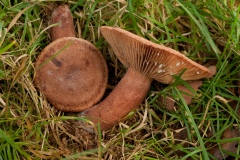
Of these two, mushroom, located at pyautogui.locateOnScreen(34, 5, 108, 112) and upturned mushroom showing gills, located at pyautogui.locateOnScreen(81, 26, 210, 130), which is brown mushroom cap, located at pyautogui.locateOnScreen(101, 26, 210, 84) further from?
mushroom, located at pyautogui.locateOnScreen(34, 5, 108, 112)

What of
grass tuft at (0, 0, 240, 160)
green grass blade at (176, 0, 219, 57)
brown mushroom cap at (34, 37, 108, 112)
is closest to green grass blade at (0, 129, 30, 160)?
grass tuft at (0, 0, 240, 160)

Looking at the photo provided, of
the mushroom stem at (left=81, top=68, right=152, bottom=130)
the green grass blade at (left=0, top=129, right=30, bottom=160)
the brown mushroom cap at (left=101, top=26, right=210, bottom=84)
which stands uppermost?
the brown mushroom cap at (left=101, top=26, right=210, bottom=84)

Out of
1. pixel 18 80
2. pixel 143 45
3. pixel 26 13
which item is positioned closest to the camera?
pixel 143 45

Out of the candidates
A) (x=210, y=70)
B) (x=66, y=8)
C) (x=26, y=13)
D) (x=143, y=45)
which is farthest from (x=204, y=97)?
(x=26, y=13)

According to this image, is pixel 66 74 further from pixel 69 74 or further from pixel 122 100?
pixel 122 100

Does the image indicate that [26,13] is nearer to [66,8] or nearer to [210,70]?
[66,8]

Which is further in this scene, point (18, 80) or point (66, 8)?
point (66, 8)
